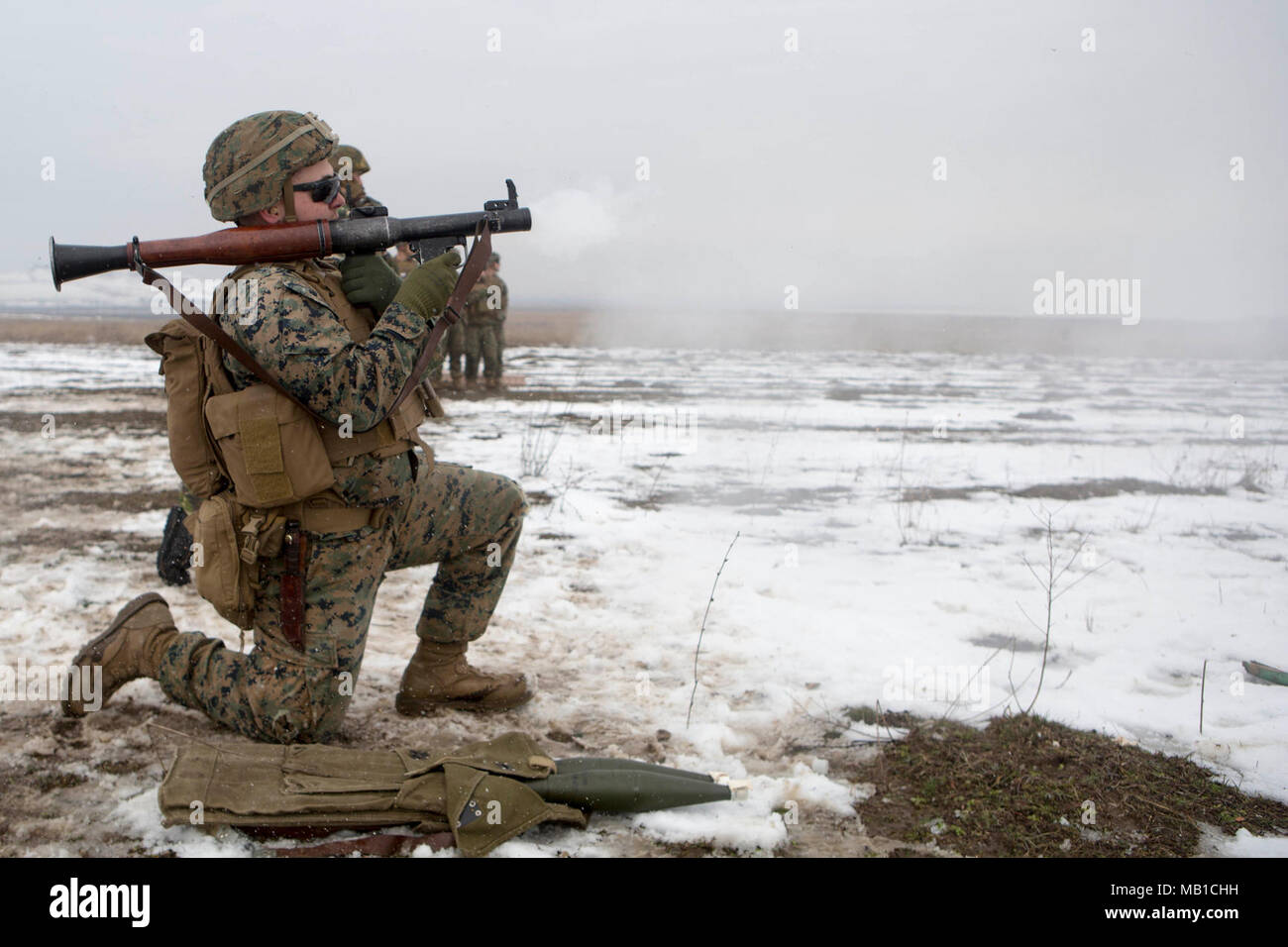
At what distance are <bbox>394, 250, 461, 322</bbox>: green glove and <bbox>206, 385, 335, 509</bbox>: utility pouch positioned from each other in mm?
436

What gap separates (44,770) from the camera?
267 centimetres

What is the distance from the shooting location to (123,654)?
9.79 ft

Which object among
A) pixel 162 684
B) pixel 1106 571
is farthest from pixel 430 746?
pixel 1106 571

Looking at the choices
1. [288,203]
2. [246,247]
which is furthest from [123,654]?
[288,203]

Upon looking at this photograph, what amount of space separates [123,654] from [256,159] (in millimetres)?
1566

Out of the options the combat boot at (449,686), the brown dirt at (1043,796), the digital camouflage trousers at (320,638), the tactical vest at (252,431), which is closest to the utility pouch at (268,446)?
the tactical vest at (252,431)

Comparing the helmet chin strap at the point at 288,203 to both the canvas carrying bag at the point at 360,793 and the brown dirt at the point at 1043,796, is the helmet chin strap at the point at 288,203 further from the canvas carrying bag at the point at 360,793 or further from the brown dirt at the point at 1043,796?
the brown dirt at the point at 1043,796

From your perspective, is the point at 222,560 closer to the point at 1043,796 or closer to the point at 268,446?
the point at 268,446

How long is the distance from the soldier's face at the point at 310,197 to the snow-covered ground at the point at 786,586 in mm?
1604

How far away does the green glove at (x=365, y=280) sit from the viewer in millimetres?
2891

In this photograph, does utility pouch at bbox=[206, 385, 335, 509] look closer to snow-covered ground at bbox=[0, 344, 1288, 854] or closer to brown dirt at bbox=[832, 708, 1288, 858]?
snow-covered ground at bbox=[0, 344, 1288, 854]

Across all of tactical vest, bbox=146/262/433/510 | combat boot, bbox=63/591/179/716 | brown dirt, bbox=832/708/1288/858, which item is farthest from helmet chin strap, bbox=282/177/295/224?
brown dirt, bbox=832/708/1288/858

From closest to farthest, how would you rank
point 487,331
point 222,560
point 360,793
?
point 360,793
point 222,560
point 487,331

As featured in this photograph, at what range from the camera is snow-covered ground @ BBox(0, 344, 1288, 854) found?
3.06m
